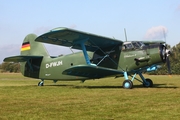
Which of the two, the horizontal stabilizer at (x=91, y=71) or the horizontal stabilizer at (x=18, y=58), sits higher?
the horizontal stabilizer at (x=18, y=58)

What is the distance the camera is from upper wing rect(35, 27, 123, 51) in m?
12.9

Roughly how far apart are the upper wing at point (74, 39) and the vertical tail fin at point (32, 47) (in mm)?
3331

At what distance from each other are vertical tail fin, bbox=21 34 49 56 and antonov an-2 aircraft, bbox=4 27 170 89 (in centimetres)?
91

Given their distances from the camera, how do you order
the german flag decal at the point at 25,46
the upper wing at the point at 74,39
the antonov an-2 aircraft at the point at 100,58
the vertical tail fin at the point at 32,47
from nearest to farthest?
the upper wing at the point at 74,39 → the antonov an-2 aircraft at the point at 100,58 → the vertical tail fin at the point at 32,47 → the german flag decal at the point at 25,46

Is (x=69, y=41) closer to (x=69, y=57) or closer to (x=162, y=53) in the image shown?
(x=69, y=57)

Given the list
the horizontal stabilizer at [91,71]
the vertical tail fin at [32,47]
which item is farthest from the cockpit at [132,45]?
the vertical tail fin at [32,47]

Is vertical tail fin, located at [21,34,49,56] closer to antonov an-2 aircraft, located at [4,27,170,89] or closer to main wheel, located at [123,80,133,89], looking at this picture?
antonov an-2 aircraft, located at [4,27,170,89]

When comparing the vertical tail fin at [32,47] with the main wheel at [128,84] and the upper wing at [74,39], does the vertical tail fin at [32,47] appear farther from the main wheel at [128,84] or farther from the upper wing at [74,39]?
the main wheel at [128,84]

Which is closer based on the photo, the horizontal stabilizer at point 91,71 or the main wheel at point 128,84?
the main wheel at point 128,84

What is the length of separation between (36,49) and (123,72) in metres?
7.72

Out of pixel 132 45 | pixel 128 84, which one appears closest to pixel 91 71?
pixel 128 84

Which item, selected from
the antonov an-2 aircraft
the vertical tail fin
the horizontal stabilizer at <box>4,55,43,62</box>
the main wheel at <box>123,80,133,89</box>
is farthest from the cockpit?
the horizontal stabilizer at <box>4,55,43,62</box>

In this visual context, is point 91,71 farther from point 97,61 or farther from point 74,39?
point 74,39

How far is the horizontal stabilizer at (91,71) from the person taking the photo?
13.8m
